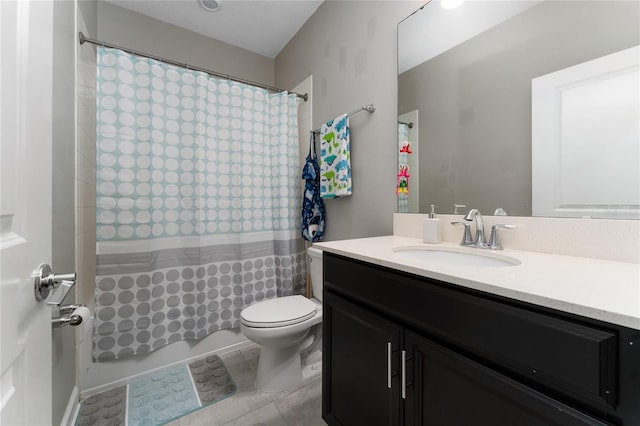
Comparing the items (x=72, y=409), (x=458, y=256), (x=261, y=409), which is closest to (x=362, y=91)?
(x=458, y=256)

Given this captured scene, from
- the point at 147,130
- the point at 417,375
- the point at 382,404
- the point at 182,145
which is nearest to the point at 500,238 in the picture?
the point at 417,375

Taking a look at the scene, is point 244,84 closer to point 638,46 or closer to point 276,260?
point 276,260

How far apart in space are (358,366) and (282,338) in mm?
555

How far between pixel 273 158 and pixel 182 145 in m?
0.65

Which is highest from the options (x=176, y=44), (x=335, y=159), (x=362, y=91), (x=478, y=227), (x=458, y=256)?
(x=176, y=44)

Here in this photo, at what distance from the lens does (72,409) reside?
1.26 metres

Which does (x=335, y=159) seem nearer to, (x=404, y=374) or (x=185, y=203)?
(x=185, y=203)

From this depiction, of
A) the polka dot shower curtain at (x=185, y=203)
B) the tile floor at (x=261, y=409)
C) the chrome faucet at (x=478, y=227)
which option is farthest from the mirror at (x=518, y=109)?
the tile floor at (x=261, y=409)

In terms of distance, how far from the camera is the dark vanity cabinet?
460 millimetres

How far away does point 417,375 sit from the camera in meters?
0.77

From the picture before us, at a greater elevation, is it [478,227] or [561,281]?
[478,227]

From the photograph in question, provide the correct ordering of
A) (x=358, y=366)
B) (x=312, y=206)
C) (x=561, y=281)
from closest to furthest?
(x=561, y=281), (x=358, y=366), (x=312, y=206)

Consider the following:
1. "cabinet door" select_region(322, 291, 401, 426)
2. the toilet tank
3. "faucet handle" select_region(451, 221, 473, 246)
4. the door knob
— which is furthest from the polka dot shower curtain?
"faucet handle" select_region(451, 221, 473, 246)

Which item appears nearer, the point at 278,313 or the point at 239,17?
the point at 278,313
